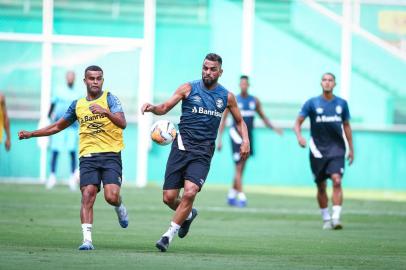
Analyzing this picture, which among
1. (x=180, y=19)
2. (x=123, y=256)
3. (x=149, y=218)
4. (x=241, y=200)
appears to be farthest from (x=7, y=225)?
(x=180, y=19)

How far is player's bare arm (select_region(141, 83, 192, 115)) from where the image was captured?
42.6 feet

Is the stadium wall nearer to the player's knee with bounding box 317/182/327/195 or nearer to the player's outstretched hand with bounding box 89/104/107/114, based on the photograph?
the player's knee with bounding box 317/182/327/195

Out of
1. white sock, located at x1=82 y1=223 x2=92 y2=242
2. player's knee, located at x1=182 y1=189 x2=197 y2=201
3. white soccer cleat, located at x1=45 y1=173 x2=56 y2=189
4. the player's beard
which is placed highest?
the player's beard

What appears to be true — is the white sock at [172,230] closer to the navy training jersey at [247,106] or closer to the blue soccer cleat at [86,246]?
the blue soccer cleat at [86,246]

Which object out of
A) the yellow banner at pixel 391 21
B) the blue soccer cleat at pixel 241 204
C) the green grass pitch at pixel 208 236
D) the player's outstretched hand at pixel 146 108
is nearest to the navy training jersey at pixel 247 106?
the green grass pitch at pixel 208 236

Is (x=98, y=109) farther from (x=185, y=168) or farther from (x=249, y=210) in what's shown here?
(x=249, y=210)

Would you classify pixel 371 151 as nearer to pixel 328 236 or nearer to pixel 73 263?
pixel 328 236

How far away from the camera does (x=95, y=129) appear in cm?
1407

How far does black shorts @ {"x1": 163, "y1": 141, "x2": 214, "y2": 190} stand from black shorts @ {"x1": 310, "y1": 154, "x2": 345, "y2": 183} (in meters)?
4.96

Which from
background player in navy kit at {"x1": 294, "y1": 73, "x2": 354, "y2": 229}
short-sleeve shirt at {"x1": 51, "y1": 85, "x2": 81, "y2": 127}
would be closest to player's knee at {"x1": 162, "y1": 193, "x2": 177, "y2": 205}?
background player in navy kit at {"x1": 294, "y1": 73, "x2": 354, "y2": 229}

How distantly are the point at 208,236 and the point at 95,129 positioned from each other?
8.87 ft

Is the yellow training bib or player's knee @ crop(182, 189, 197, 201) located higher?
the yellow training bib

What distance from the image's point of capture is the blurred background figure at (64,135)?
26641 millimetres

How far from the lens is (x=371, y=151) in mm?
32594
